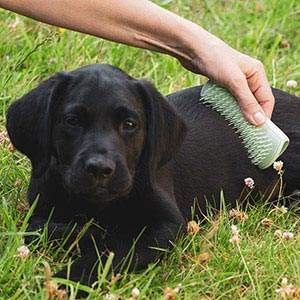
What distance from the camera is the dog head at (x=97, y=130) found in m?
3.38

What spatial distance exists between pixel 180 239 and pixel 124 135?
0.52 m

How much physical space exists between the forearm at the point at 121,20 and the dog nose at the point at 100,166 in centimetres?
89

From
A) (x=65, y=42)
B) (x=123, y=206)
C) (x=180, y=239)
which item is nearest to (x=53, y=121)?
(x=123, y=206)

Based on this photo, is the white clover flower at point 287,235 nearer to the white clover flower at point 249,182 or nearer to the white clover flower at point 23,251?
the white clover flower at point 249,182

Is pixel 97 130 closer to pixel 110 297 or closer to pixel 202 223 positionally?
pixel 110 297

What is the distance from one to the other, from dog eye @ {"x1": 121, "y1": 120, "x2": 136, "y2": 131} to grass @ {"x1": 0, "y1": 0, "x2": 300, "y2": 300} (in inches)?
19.7

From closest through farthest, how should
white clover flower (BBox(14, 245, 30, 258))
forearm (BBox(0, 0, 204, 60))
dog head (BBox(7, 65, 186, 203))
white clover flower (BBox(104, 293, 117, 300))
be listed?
white clover flower (BBox(104, 293, 117, 300)), white clover flower (BBox(14, 245, 30, 258)), dog head (BBox(7, 65, 186, 203)), forearm (BBox(0, 0, 204, 60))

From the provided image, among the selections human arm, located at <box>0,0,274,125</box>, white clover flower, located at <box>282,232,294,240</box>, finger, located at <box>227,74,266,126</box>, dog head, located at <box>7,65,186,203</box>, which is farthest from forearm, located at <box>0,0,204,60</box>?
white clover flower, located at <box>282,232,294,240</box>

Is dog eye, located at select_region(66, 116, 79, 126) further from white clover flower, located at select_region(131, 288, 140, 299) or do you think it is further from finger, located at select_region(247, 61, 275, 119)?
finger, located at select_region(247, 61, 275, 119)

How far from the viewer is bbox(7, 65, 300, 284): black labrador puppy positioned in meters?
3.40

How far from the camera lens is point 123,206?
12.2 ft

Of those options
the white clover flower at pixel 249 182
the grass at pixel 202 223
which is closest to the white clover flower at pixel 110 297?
the grass at pixel 202 223

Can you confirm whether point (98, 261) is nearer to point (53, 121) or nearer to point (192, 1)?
point (53, 121)

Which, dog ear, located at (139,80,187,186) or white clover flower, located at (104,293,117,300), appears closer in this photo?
white clover flower, located at (104,293,117,300)
